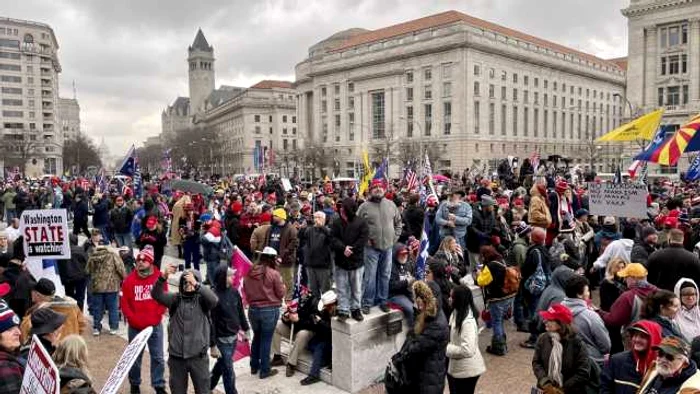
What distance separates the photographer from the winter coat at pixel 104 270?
9.29m

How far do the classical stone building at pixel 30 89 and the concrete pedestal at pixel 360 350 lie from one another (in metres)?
115

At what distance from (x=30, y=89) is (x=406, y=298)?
12374 cm

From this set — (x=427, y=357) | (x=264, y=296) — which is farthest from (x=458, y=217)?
(x=427, y=357)

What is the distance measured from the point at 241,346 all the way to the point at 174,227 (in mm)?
7035

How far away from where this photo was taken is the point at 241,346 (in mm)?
8016

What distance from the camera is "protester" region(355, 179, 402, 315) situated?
769 centimetres

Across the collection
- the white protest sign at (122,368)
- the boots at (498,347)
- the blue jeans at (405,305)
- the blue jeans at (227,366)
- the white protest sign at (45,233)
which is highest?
the white protest sign at (45,233)

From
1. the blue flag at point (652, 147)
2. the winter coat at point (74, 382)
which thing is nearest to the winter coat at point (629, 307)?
the winter coat at point (74, 382)

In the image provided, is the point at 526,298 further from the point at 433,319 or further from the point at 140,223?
the point at 140,223

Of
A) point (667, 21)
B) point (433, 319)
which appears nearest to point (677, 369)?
point (433, 319)

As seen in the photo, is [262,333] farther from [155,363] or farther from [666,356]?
[666,356]

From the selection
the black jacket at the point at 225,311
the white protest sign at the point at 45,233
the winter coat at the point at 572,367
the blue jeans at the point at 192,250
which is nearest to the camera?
the winter coat at the point at 572,367

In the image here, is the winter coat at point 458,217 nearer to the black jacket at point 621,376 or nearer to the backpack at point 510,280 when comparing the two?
the backpack at point 510,280

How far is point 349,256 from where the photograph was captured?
733cm
